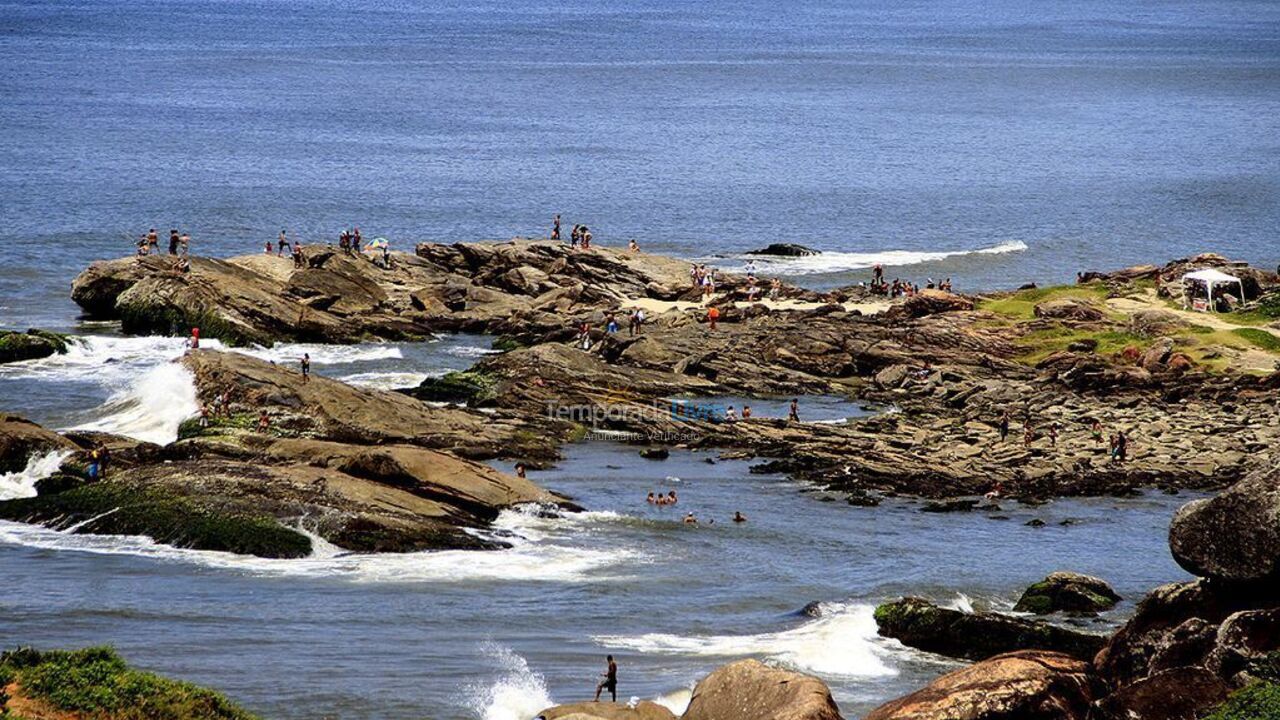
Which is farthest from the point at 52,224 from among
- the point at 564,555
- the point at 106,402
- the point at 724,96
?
the point at 724,96

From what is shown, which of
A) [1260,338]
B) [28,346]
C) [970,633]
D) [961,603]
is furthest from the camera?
[1260,338]

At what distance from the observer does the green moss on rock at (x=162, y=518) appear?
4266cm

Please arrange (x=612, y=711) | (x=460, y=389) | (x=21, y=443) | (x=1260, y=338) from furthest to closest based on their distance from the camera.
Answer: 1. (x=1260, y=338)
2. (x=460, y=389)
3. (x=21, y=443)
4. (x=612, y=711)

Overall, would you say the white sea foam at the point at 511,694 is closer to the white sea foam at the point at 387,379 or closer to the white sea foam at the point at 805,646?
the white sea foam at the point at 805,646

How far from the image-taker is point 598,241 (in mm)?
104062

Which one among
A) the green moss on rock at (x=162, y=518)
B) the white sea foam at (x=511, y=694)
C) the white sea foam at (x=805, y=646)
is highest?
the green moss on rock at (x=162, y=518)

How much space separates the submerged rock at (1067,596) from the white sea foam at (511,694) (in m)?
13.5

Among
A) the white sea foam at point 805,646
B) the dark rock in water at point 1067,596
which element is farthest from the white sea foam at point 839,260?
the white sea foam at point 805,646

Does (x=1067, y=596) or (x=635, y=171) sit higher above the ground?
(x=635, y=171)

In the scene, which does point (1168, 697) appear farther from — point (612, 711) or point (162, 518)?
point (162, 518)

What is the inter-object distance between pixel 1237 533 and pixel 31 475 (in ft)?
110

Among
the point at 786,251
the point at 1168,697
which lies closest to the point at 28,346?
the point at 786,251

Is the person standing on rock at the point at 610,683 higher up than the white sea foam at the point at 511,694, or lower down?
higher up

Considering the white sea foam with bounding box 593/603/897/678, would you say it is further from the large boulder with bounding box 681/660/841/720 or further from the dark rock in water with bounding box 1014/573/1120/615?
the large boulder with bounding box 681/660/841/720
